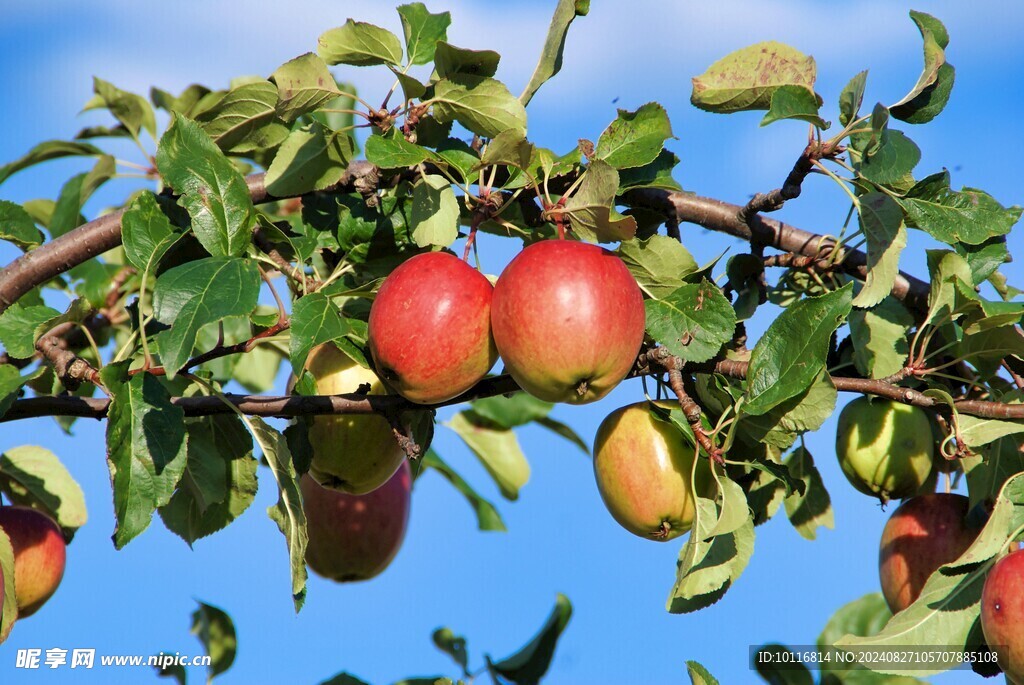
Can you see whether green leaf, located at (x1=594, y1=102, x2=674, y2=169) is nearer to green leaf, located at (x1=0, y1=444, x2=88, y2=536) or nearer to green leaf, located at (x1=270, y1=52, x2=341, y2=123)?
green leaf, located at (x1=270, y1=52, x2=341, y2=123)

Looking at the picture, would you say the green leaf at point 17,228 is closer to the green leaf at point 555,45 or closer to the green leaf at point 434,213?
the green leaf at point 434,213

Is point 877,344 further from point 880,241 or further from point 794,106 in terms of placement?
point 794,106

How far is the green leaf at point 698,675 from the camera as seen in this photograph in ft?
5.63

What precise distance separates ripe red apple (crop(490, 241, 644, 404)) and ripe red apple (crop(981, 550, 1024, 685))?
0.72 m

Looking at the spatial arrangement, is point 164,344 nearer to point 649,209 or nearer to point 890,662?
point 649,209

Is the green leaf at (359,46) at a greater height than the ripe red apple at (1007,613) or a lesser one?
greater

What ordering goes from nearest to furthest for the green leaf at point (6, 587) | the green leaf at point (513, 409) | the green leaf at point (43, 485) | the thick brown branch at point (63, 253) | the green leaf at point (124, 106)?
the green leaf at point (6, 587)
the thick brown branch at point (63, 253)
the green leaf at point (43, 485)
the green leaf at point (513, 409)
the green leaf at point (124, 106)

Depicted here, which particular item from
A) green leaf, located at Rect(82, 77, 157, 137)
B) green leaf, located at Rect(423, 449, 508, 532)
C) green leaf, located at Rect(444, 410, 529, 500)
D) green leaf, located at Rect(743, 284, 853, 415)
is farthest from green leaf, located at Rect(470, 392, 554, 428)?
green leaf, located at Rect(82, 77, 157, 137)

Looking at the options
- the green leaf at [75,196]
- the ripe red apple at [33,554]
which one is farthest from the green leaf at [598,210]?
the green leaf at [75,196]

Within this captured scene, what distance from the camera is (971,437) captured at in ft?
6.01

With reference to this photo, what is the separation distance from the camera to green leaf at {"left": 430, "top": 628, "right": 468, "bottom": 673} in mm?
2266

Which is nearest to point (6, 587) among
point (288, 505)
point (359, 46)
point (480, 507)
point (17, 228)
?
point (288, 505)

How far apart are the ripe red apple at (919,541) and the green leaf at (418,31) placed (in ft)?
4.46

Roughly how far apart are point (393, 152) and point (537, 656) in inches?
45.6
